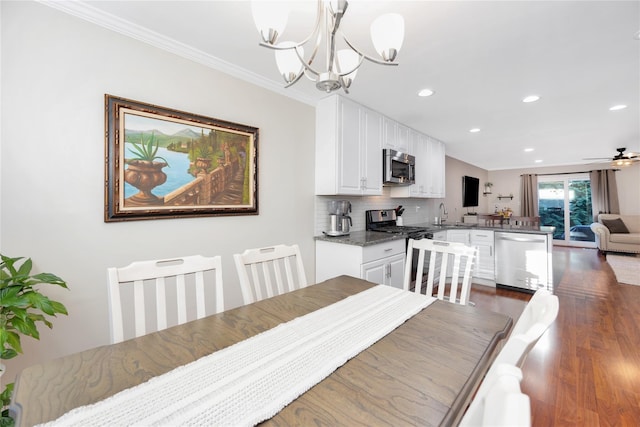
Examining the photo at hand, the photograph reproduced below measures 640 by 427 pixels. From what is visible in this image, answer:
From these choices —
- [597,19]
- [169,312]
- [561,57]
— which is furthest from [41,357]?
[561,57]

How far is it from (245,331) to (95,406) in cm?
47

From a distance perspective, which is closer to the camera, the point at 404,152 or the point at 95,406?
the point at 95,406

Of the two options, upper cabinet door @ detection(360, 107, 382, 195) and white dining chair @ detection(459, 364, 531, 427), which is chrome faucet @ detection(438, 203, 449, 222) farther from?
white dining chair @ detection(459, 364, 531, 427)

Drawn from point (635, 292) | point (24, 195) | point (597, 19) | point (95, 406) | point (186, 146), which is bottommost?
point (635, 292)

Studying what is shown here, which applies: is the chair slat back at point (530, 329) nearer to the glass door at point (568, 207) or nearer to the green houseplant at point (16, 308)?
the green houseplant at point (16, 308)

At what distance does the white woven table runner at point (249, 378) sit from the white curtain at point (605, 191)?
356 inches

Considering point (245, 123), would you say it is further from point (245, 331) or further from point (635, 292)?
point (635, 292)

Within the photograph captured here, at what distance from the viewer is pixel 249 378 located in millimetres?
764

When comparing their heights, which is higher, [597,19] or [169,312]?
[597,19]

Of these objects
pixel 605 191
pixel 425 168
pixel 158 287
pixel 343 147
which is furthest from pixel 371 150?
pixel 605 191

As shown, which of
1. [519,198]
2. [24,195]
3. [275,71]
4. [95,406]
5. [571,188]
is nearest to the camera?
[95,406]

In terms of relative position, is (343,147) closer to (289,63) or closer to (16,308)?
(289,63)

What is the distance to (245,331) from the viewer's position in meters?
1.05

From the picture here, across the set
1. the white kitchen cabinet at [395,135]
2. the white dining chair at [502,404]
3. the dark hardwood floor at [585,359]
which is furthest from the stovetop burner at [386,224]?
the white dining chair at [502,404]
